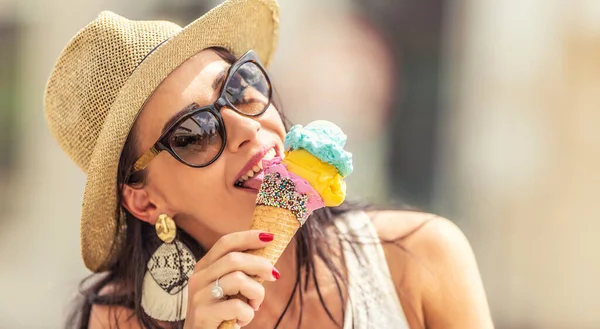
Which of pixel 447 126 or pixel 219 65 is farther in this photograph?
pixel 447 126

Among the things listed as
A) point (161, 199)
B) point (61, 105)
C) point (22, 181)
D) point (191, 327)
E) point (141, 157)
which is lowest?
point (22, 181)

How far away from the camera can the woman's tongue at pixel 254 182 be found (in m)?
2.52

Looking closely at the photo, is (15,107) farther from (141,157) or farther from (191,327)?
(191,327)

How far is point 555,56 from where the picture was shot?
7.81m

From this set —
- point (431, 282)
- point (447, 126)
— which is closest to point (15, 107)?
point (447, 126)

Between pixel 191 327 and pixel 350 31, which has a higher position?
pixel 350 31

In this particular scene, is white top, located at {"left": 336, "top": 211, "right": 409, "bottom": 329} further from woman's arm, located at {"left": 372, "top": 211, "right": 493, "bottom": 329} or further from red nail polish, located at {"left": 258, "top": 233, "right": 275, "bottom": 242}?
red nail polish, located at {"left": 258, "top": 233, "right": 275, "bottom": 242}

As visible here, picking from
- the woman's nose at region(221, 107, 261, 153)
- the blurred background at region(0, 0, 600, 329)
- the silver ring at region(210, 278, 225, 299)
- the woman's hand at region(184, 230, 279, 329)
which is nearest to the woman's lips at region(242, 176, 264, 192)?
the woman's nose at region(221, 107, 261, 153)

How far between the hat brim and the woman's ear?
0.15ft

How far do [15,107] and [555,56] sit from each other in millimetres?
7021

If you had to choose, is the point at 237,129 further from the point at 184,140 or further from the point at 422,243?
the point at 422,243

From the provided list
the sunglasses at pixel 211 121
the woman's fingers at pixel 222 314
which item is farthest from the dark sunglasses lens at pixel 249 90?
the woman's fingers at pixel 222 314

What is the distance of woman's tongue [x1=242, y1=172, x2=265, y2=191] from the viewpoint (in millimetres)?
2522

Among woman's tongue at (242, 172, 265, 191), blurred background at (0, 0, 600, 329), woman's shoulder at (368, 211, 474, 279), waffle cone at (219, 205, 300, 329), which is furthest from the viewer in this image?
blurred background at (0, 0, 600, 329)
